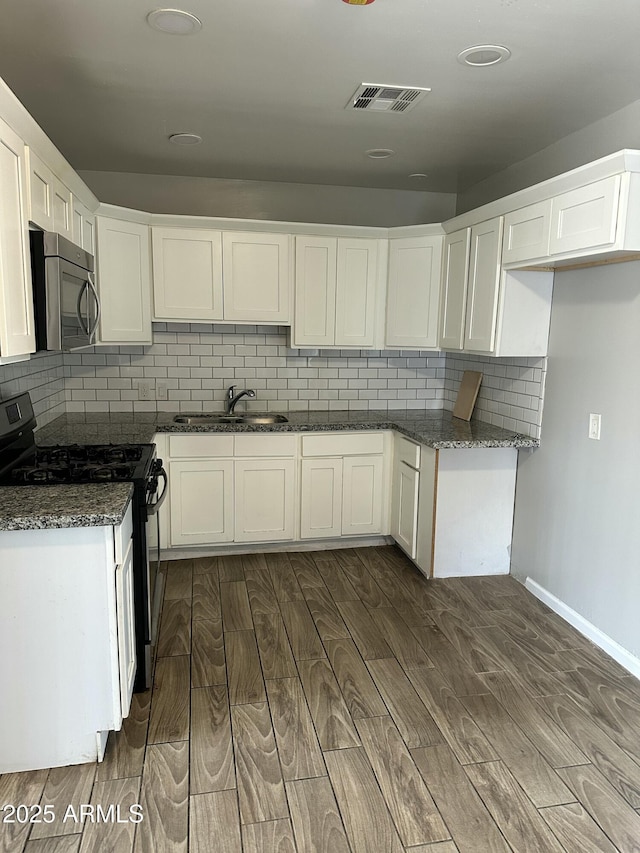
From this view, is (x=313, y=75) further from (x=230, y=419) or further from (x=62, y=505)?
(x=230, y=419)

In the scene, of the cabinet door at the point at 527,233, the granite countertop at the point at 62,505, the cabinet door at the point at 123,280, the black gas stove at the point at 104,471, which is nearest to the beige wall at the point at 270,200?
the cabinet door at the point at 123,280

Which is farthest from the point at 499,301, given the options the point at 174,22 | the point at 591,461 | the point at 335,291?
the point at 174,22

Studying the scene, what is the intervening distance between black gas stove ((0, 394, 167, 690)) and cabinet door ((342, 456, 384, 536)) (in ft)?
4.82

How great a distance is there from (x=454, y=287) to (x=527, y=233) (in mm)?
826

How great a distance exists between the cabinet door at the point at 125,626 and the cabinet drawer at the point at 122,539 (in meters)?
0.03

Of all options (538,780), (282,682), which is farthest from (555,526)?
(282,682)

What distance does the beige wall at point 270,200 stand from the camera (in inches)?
159

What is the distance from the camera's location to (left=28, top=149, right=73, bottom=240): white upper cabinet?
7.07 ft

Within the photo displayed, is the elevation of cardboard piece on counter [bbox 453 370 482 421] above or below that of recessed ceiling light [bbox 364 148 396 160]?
below

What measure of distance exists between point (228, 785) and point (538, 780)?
1063mm

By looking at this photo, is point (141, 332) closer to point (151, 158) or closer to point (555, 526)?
point (151, 158)

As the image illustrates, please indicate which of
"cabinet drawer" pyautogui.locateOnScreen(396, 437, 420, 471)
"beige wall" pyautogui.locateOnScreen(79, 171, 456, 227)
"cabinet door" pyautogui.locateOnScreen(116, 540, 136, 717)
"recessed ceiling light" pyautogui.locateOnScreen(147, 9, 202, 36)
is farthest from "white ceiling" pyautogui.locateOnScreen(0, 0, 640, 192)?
"cabinet door" pyautogui.locateOnScreen(116, 540, 136, 717)

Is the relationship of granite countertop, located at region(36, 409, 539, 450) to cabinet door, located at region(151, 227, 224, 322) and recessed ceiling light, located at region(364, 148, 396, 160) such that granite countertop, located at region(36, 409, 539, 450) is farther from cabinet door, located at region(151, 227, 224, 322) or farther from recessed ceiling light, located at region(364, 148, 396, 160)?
recessed ceiling light, located at region(364, 148, 396, 160)

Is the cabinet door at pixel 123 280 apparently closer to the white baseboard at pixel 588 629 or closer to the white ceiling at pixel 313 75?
the white ceiling at pixel 313 75
